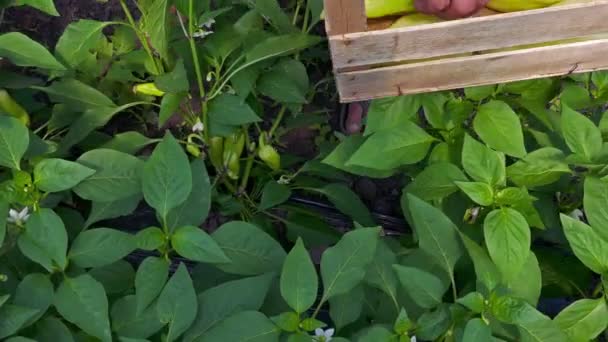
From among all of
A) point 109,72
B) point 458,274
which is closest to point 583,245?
point 458,274

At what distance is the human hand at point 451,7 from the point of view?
0.87 m

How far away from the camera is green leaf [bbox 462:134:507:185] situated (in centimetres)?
87

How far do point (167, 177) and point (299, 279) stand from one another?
0.84ft

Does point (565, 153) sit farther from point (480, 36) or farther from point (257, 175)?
point (257, 175)

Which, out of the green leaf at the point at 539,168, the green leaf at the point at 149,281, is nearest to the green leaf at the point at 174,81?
the green leaf at the point at 149,281

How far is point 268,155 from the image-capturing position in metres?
1.30

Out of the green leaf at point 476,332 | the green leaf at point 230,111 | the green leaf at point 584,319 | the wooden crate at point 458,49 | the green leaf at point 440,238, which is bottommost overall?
the green leaf at point 584,319

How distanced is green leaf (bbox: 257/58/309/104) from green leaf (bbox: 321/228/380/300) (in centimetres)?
39

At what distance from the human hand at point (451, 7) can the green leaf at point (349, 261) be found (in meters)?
0.35

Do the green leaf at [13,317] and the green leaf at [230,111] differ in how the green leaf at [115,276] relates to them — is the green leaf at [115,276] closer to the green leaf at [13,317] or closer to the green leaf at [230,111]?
the green leaf at [13,317]

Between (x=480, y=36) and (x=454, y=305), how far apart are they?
381 mm

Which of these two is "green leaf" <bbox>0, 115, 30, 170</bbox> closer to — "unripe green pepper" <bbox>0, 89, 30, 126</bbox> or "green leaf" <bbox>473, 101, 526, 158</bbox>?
"unripe green pepper" <bbox>0, 89, 30, 126</bbox>

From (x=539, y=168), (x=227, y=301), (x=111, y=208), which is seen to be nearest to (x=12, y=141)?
(x=111, y=208)

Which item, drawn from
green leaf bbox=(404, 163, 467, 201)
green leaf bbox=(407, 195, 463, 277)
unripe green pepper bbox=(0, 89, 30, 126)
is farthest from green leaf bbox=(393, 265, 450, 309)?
unripe green pepper bbox=(0, 89, 30, 126)
